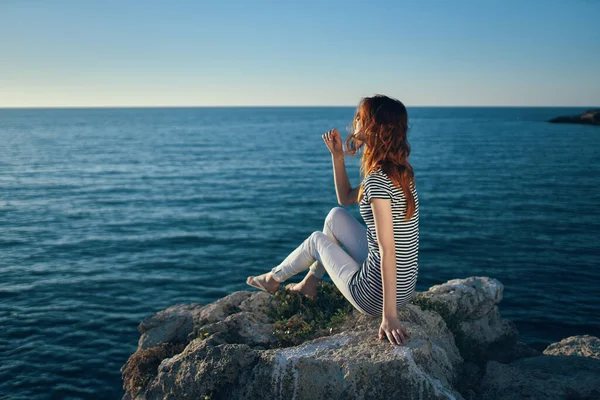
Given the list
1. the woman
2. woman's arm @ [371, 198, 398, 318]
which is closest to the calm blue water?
the woman

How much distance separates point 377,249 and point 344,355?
125 cm

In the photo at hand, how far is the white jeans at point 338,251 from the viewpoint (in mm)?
5973

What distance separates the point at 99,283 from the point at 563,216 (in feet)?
74.6

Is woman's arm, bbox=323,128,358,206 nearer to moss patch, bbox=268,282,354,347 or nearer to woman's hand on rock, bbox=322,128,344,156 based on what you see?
woman's hand on rock, bbox=322,128,344,156

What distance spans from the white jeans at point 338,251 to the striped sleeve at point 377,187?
106cm

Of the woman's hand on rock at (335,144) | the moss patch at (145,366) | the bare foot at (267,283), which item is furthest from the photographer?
the bare foot at (267,283)

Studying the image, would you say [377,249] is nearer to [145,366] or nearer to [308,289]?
[308,289]

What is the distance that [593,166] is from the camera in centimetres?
4303

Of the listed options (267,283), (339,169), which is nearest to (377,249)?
(339,169)

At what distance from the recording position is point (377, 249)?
5383mm

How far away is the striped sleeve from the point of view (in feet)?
16.5

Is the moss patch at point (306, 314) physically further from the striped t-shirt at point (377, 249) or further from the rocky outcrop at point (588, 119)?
the rocky outcrop at point (588, 119)

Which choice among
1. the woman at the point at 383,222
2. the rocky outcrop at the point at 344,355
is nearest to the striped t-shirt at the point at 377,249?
the woman at the point at 383,222

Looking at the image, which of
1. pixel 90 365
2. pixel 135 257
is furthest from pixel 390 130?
pixel 135 257
